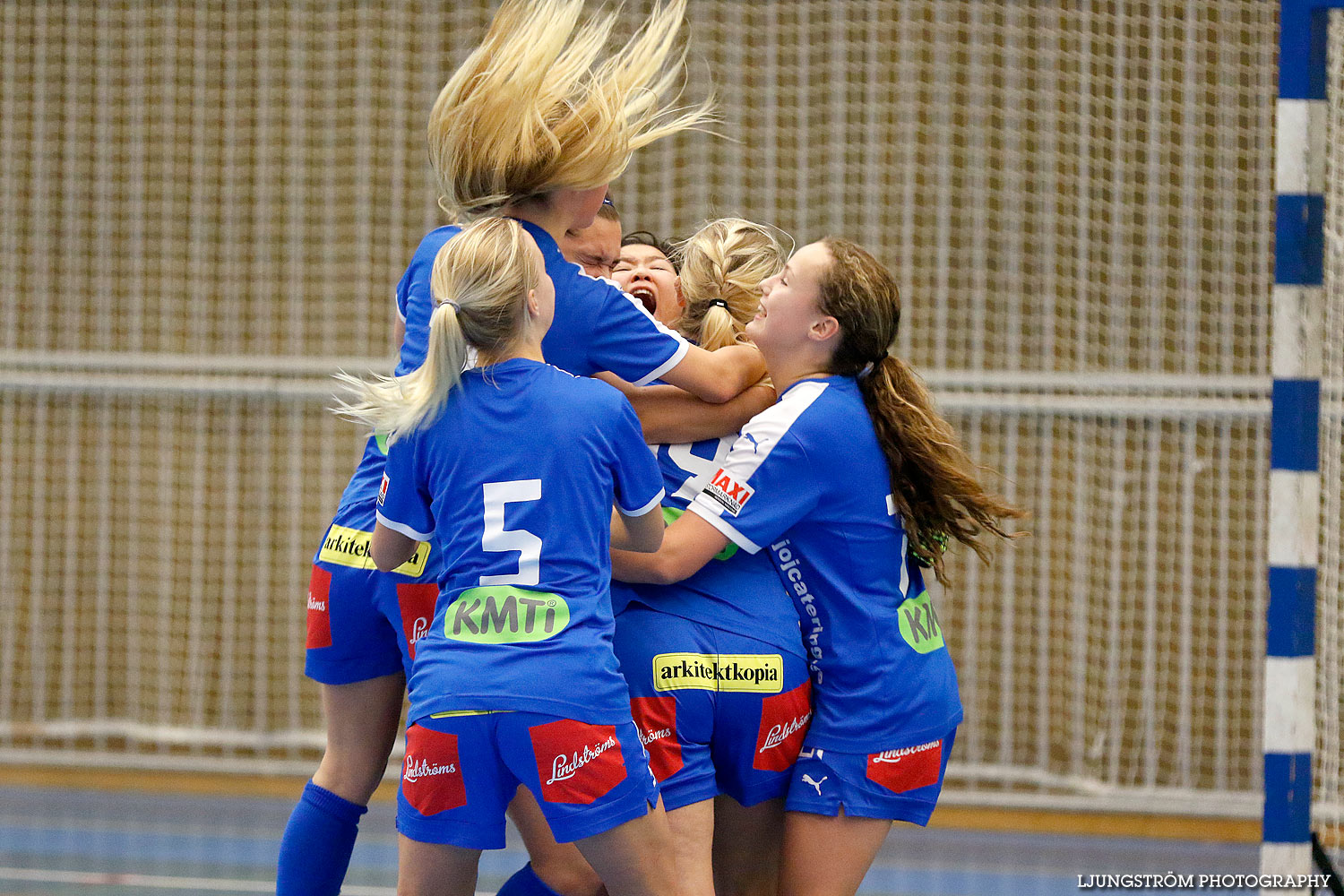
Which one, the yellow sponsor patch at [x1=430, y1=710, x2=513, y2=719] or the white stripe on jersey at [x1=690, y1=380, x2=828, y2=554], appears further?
the white stripe on jersey at [x1=690, y1=380, x2=828, y2=554]

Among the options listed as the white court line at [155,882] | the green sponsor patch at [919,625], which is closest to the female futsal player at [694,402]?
the green sponsor patch at [919,625]

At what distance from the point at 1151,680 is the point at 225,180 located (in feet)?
14.5

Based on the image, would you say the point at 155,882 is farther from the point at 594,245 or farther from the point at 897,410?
the point at 897,410

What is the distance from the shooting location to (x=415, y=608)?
233 cm

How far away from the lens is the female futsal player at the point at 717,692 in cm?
211

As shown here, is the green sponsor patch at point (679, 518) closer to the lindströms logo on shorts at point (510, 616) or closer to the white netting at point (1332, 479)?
the lindströms logo on shorts at point (510, 616)

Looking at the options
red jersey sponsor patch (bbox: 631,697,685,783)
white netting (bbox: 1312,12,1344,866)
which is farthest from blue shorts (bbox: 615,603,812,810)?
white netting (bbox: 1312,12,1344,866)

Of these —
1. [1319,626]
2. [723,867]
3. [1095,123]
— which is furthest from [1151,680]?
[723,867]

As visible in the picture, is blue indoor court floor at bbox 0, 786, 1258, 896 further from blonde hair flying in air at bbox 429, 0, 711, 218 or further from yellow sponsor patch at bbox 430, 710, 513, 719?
blonde hair flying in air at bbox 429, 0, 711, 218

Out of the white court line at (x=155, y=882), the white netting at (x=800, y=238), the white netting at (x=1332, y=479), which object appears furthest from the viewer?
the white netting at (x=800, y=238)

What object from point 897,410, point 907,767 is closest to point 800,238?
point 897,410

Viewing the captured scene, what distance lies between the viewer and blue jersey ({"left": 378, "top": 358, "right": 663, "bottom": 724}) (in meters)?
1.84

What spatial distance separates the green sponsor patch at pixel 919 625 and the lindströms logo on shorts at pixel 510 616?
2.25 feet

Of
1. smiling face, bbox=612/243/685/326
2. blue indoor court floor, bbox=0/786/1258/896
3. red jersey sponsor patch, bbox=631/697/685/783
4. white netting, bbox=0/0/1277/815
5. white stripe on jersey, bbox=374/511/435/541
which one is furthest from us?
white netting, bbox=0/0/1277/815
